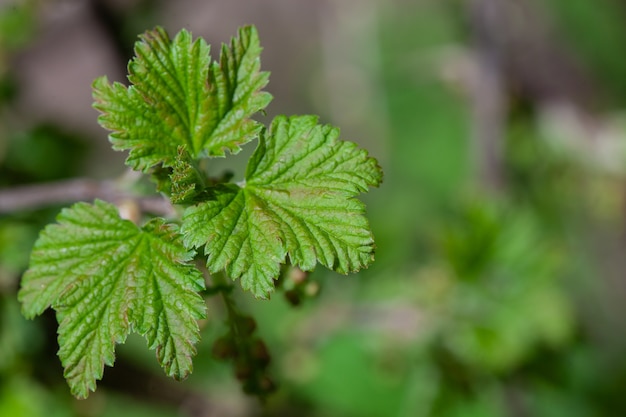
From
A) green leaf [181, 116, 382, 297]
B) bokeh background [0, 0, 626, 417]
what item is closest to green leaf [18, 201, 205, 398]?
green leaf [181, 116, 382, 297]

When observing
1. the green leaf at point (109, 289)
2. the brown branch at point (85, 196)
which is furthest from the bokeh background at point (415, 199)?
the green leaf at point (109, 289)

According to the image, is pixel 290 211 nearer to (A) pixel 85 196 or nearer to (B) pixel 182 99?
(B) pixel 182 99

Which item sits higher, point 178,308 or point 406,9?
point 406,9

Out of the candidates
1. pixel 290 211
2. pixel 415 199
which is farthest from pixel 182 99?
pixel 415 199

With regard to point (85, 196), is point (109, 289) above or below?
below

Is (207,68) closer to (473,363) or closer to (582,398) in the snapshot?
(473,363)

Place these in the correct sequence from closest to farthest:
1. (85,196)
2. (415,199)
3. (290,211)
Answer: (290,211) → (85,196) → (415,199)

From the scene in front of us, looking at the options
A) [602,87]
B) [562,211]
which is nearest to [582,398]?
[562,211]
